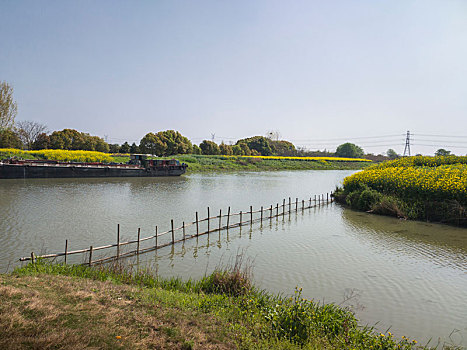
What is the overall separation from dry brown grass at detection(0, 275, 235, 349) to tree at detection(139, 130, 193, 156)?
65.3 m

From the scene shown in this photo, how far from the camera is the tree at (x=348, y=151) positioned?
12089 centimetres

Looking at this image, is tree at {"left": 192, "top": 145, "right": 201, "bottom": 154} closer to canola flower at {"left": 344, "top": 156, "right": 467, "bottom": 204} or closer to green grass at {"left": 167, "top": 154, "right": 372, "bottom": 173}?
green grass at {"left": 167, "top": 154, "right": 372, "bottom": 173}

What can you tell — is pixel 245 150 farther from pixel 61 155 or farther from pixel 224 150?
pixel 61 155

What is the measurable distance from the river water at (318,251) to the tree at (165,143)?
4912cm

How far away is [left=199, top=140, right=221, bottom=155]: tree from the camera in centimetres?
8600

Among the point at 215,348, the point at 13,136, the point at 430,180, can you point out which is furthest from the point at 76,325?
the point at 13,136

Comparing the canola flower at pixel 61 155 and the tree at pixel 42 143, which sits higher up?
the tree at pixel 42 143

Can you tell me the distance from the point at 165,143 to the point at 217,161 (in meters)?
13.4

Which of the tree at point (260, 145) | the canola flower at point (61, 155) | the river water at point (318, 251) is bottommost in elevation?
the river water at point (318, 251)

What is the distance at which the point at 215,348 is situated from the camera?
4.88 m

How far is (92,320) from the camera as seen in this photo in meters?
5.22

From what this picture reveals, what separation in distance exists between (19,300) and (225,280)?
171 inches

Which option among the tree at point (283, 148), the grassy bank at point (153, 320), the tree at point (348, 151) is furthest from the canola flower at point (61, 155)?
the tree at point (348, 151)

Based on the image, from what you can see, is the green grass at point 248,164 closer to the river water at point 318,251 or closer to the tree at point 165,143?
the tree at point 165,143
